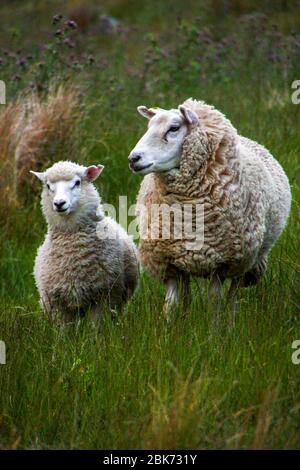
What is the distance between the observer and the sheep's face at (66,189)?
19.5 feet

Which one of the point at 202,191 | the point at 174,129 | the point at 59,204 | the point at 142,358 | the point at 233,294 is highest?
the point at 174,129

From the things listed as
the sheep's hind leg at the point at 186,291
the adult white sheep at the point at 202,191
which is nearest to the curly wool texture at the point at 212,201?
the adult white sheep at the point at 202,191

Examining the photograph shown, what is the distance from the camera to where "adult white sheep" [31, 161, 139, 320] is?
6.10 metres

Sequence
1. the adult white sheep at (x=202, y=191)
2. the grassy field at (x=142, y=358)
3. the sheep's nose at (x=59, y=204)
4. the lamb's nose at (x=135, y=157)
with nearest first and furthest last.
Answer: the grassy field at (x=142, y=358), the lamb's nose at (x=135, y=157), the adult white sheep at (x=202, y=191), the sheep's nose at (x=59, y=204)

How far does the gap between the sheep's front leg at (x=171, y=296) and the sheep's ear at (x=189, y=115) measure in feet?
3.09

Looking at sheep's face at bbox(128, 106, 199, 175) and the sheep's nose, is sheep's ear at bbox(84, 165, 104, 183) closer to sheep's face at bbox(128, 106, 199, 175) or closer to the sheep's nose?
the sheep's nose

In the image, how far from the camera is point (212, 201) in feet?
18.5

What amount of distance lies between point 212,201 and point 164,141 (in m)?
0.44

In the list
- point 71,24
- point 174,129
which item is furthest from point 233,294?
point 71,24

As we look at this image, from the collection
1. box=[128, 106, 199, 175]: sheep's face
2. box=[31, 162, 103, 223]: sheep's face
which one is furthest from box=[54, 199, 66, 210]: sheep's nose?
box=[128, 106, 199, 175]: sheep's face

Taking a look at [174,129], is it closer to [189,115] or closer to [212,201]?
[189,115]

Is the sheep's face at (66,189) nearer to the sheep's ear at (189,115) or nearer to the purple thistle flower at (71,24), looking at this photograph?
the sheep's ear at (189,115)

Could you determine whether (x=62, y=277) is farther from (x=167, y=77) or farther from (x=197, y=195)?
(x=167, y=77)

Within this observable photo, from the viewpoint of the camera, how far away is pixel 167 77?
36.7 ft
